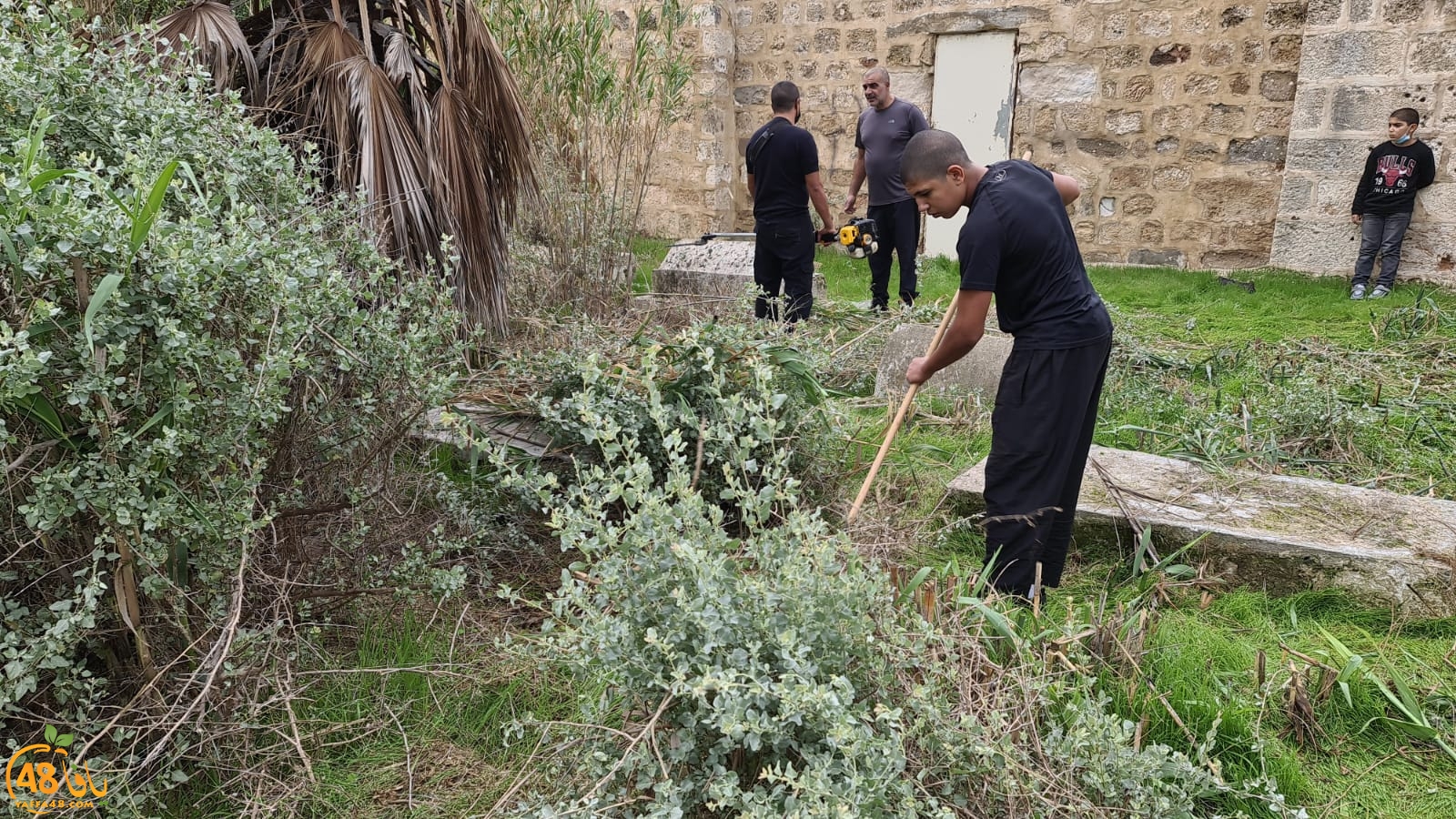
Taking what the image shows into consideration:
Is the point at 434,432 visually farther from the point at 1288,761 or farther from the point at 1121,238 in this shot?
the point at 1121,238

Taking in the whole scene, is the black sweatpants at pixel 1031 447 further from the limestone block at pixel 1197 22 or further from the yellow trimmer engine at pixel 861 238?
the limestone block at pixel 1197 22

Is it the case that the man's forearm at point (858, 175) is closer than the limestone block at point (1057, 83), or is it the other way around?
the man's forearm at point (858, 175)

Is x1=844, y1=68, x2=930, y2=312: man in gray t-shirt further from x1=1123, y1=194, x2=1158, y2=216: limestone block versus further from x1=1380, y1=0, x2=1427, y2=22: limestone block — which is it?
x1=1380, y1=0, x2=1427, y2=22: limestone block

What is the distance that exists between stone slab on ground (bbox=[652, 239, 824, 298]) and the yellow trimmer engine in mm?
548

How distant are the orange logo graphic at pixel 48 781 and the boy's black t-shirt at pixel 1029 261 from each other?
104 inches

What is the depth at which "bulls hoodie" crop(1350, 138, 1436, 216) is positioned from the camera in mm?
6945

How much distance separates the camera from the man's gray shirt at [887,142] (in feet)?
23.3

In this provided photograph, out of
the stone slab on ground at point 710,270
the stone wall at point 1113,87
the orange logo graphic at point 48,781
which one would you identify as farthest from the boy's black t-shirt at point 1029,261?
the stone wall at point 1113,87

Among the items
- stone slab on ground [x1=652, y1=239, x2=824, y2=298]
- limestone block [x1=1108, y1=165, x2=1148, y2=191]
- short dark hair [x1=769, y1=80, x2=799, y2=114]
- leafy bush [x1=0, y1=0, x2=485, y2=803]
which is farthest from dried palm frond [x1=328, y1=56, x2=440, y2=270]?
limestone block [x1=1108, y1=165, x2=1148, y2=191]

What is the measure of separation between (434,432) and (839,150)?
7.42 meters

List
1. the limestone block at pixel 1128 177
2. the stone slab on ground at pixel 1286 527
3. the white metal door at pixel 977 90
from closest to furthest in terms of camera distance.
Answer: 1. the stone slab on ground at pixel 1286 527
2. the limestone block at pixel 1128 177
3. the white metal door at pixel 977 90

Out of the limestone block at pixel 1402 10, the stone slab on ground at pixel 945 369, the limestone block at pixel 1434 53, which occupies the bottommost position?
the stone slab on ground at pixel 945 369

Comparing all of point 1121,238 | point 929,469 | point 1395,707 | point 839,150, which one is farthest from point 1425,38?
point 1395,707

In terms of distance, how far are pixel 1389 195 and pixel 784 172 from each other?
4795mm
